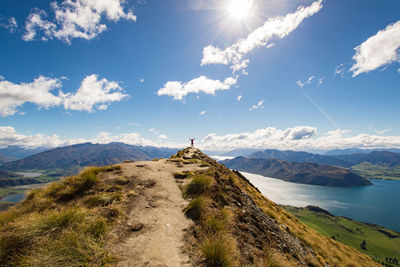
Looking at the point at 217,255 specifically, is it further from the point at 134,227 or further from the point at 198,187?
the point at 198,187

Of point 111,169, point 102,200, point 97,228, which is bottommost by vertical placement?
point 97,228

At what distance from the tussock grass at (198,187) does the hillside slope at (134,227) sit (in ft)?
0.26

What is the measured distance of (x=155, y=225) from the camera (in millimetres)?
8922

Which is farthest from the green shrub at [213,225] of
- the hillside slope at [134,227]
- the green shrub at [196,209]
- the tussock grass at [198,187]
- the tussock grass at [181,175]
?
the tussock grass at [181,175]

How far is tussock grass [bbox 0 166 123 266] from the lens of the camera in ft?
19.0

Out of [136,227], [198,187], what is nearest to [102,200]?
[136,227]

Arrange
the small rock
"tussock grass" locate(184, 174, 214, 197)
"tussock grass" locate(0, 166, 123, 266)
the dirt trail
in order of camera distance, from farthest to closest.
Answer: "tussock grass" locate(184, 174, 214, 197)
the small rock
the dirt trail
"tussock grass" locate(0, 166, 123, 266)

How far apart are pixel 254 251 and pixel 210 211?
3.08 metres

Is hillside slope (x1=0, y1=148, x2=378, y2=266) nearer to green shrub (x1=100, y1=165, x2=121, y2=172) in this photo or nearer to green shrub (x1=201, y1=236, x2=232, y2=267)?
green shrub (x1=201, y1=236, x2=232, y2=267)

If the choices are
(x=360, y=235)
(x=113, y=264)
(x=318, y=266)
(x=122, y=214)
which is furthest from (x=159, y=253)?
(x=360, y=235)

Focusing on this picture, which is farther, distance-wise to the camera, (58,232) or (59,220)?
(59,220)

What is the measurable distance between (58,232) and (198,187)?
863cm

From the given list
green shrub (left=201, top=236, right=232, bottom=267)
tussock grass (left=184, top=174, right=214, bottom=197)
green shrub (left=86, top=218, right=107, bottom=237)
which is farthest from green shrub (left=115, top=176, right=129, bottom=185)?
green shrub (left=201, top=236, right=232, bottom=267)

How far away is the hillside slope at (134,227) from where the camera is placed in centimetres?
628
